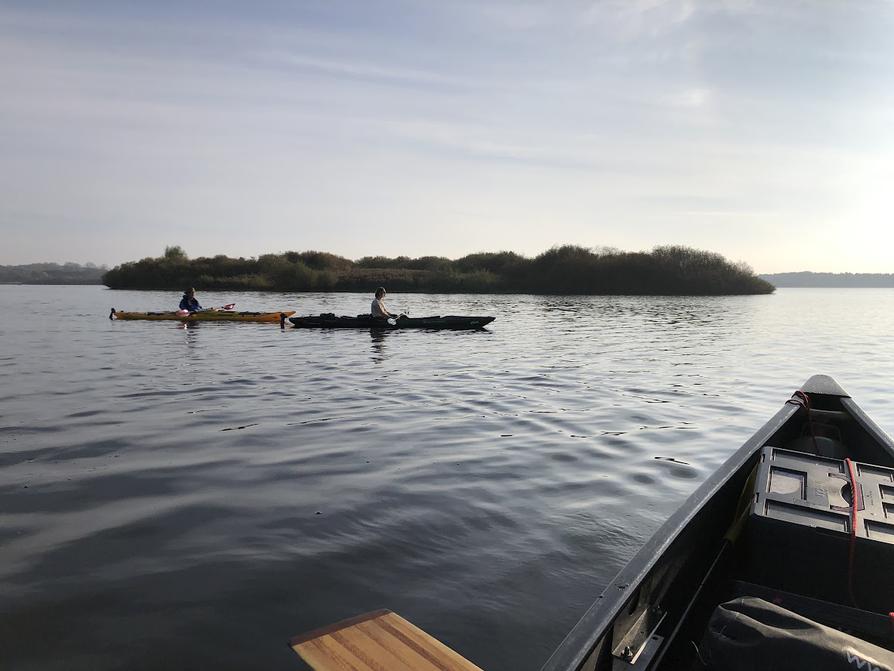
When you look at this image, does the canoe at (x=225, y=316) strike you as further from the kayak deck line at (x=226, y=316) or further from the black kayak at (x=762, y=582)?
the black kayak at (x=762, y=582)

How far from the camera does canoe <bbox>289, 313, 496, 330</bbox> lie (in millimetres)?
22359

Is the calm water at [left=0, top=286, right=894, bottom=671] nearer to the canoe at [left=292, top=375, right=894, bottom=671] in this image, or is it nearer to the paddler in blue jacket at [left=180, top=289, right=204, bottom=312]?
the canoe at [left=292, top=375, right=894, bottom=671]

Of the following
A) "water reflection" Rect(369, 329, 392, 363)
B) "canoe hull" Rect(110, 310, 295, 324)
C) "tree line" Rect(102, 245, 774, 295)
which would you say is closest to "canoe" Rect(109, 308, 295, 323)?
"canoe hull" Rect(110, 310, 295, 324)

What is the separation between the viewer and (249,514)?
5516 millimetres

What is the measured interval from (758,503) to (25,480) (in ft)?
22.4

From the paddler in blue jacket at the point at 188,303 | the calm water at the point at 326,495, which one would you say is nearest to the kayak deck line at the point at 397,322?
the paddler in blue jacket at the point at 188,303

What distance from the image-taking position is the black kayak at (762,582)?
7.71ft

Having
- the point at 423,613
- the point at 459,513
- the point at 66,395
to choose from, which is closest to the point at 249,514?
the point at 459,513

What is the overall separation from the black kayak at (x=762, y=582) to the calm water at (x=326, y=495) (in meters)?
0.83

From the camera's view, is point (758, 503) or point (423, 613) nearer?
point (758, 503)

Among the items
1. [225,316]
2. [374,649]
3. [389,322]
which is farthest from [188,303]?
[374,649]

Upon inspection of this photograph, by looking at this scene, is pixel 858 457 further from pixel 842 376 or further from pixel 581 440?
pixel 842 376

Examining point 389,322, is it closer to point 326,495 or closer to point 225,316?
point 225,316

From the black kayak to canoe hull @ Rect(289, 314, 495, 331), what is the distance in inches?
709
